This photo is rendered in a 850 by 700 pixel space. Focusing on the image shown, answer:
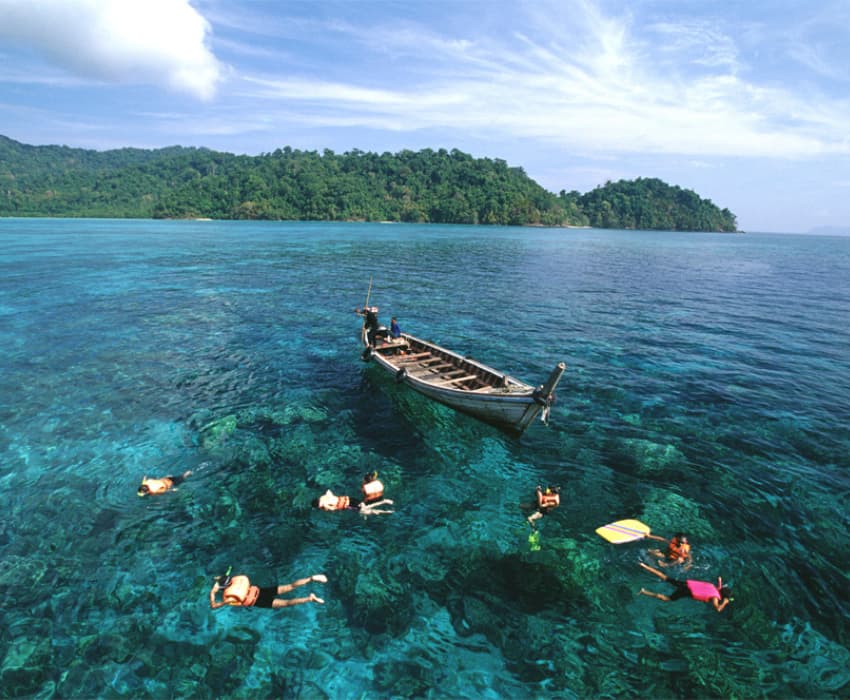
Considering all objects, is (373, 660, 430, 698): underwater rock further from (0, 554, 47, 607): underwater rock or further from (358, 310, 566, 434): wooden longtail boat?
(0, 554, 47, 607): underwater rock

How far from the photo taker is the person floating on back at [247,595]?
939cm

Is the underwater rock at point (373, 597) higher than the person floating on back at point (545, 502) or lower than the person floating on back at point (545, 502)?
lower

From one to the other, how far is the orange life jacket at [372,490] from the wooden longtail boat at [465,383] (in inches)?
204

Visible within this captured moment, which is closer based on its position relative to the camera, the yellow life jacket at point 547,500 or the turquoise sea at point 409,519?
the turquoise sea at point 409,519

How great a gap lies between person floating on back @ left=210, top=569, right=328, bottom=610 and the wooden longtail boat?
8509mm

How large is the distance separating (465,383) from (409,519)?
7892 millimetres

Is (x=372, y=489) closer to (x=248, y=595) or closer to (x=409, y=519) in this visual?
(x=409, y=519)

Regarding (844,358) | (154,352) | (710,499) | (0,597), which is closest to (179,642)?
(0,597)

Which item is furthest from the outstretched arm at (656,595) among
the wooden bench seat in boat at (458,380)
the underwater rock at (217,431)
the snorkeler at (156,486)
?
the underwater rock at (217,431)

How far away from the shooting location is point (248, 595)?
9469 millimetres

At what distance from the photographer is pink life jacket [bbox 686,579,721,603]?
9.54 meters

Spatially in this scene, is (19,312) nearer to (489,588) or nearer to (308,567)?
(308,567)

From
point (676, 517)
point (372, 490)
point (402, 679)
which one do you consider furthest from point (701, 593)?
point (372, 490)

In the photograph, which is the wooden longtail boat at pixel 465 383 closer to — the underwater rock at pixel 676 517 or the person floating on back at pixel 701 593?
the underwater rock at pixel 676 517
